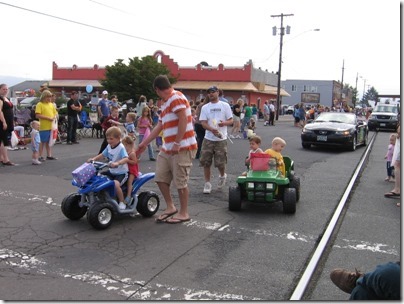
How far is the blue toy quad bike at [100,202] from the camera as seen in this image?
18.5 feet

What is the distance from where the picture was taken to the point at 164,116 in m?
5.99

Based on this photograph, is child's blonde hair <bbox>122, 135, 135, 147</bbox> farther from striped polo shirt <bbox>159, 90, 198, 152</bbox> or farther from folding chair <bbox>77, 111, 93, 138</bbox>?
folding chair <bbox>77, 111, 93, 138</bbox>

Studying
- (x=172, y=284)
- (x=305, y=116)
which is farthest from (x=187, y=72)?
(x=172, y=284)

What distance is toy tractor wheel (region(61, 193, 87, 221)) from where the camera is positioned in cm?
599

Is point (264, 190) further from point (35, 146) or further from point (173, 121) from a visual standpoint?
point (35, 146)

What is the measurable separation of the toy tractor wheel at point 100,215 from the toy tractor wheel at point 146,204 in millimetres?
542

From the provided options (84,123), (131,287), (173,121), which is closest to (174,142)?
(173,121)

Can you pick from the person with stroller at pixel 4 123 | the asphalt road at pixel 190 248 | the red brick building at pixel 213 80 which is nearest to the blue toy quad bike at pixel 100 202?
the asphalt road at pixel 190 248

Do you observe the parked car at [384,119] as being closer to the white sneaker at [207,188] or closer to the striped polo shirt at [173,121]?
the white sneaker at [207,188]

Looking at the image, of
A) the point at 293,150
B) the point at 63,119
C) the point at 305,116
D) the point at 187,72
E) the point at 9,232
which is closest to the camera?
the point at 9,232

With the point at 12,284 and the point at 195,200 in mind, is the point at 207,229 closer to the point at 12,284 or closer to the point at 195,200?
the point at 195,200

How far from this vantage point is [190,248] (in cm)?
504

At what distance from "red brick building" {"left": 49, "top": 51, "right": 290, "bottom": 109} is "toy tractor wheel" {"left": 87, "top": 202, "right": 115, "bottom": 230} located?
4069 cm

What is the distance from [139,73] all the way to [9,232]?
1525 inches
